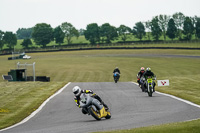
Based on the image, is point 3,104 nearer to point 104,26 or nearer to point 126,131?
point 126,131

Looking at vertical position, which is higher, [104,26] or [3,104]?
[104,26]

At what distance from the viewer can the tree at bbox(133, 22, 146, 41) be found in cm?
17200

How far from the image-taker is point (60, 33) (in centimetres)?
16688

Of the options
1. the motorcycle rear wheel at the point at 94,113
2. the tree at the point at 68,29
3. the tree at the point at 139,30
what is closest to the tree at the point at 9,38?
the tree at the point at 68,29

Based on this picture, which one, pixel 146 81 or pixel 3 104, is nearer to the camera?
pixel 3 104

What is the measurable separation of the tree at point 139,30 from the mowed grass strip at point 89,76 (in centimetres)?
7752

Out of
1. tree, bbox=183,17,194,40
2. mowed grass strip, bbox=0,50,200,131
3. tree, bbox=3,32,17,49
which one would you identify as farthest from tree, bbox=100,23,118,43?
mowed grass strip, bbox=0,50,200,131

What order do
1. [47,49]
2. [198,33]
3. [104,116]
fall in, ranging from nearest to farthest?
[104,116] < [47,49] < [198,33]

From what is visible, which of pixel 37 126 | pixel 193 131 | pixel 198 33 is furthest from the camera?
pixel 198 33

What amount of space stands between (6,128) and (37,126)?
1.11 metres

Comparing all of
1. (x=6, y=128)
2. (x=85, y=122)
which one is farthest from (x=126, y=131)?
(x=6, y=128)

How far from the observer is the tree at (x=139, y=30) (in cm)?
17200

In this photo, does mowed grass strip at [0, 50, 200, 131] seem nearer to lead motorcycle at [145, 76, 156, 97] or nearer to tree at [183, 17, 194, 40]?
lead motorcycle at [145, 76, 156, 97]

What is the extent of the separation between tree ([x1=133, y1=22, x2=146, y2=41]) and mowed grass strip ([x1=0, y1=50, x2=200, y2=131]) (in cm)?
7752
